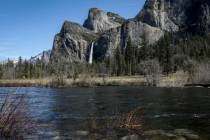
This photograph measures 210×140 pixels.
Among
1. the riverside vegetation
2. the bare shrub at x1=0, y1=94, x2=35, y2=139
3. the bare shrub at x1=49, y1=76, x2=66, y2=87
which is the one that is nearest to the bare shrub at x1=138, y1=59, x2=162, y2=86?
the riverside vegetation

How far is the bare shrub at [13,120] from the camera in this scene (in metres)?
15.4

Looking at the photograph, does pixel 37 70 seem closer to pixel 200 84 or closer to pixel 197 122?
pixel 200 84

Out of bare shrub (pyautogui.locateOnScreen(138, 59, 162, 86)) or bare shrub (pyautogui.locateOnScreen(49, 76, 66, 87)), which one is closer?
bare shrub (pyautogui.locateOnScreen(138, 59, 162, 86))

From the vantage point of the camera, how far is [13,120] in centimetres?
1571

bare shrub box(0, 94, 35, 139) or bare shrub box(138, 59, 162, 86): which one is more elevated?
bare shrub box(138, 59, 162, 86)

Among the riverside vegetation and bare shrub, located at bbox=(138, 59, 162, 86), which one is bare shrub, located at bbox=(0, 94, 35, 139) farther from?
the riverside vegetation

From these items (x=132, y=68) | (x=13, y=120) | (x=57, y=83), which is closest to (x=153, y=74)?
(x=57, y=83)

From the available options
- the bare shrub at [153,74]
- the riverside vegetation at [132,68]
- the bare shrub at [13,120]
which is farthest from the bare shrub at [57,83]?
the bare shrub at [13,120]

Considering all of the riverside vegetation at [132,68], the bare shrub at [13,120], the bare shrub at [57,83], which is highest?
the riverside vegetation at [132,68]

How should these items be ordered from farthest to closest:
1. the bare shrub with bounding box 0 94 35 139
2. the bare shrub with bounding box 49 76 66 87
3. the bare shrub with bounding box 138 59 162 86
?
the bare shrub with bounding box 49 76 66 87 < the bare shrub with bounding box 138 59 162 86 < the bare shrub with bounding box 0 94 35 139

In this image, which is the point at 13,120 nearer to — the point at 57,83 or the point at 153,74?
the point at 153,74

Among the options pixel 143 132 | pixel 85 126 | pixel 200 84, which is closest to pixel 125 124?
pixel 143 132

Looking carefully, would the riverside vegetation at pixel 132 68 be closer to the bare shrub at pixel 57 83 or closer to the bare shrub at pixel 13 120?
the bare shrub at pixel 57 83

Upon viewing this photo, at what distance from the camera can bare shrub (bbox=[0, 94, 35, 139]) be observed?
15.4 m
